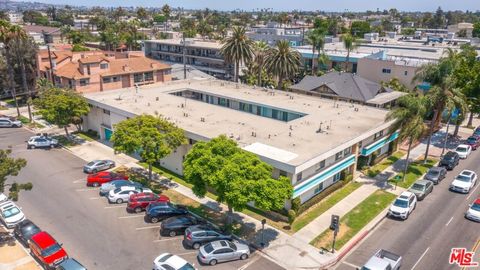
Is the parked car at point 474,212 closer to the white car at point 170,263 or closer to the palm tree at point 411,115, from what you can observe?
the palm tree at point 411,115

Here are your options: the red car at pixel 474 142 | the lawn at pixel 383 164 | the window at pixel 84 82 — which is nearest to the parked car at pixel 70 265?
the lawn at pixel 383 164

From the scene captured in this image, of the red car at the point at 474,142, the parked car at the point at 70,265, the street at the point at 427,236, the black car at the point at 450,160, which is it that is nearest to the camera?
the parked car at the point at 70,265

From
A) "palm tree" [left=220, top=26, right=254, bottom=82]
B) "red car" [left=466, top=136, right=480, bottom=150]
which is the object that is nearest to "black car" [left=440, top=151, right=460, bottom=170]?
"red car" [left=466, top=136, right=480, bottom=150]

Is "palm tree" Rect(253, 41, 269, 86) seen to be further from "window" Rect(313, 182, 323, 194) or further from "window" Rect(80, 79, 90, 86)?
"window" Rect(313, 182, 323, 194)

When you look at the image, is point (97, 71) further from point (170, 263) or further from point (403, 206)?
point (403, 206)

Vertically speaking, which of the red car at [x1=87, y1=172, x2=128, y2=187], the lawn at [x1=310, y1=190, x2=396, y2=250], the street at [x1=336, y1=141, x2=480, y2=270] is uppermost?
the red car at [x1=87, y1=172, x2=128, y2=187]
